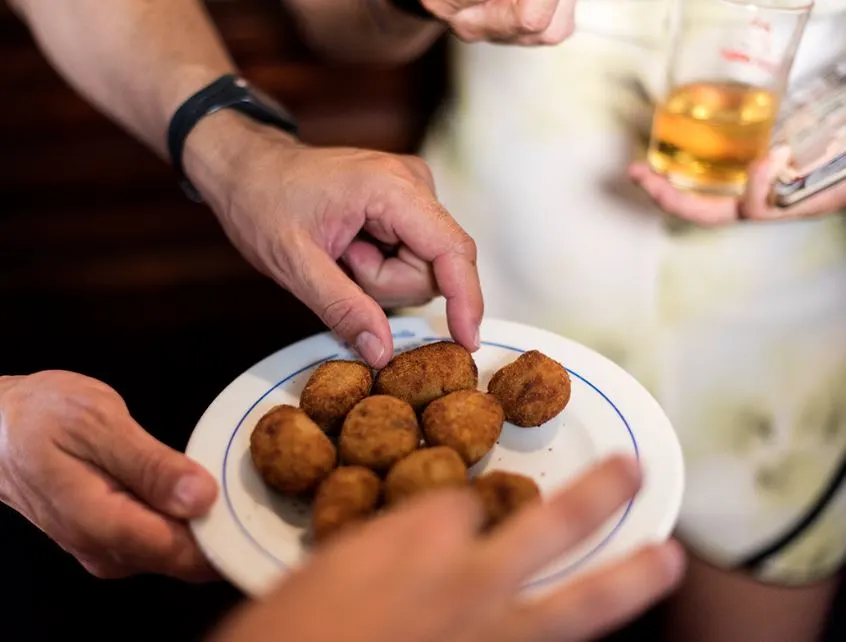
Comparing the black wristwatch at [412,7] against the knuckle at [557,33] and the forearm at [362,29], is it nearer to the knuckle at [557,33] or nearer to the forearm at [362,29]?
the forearm at [362,29]

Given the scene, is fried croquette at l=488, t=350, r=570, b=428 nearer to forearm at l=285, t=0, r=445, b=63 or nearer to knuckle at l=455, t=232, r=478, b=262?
knuckle at l=455, t=232, r=478, b=262

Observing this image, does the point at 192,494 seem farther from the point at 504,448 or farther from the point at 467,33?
the point at 467,33

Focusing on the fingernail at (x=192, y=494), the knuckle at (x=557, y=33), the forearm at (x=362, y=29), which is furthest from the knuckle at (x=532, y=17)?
the fingernail at (x=192, y=494)

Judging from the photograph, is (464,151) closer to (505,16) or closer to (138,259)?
(505,16)

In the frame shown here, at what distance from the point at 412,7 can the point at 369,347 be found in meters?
0.52

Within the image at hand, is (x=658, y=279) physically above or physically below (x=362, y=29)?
below

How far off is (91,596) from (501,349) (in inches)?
27.7

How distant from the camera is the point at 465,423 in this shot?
74cm

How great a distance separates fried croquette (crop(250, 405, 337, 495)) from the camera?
709 mm

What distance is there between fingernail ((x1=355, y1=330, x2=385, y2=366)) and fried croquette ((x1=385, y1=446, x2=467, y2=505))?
0.15 meters

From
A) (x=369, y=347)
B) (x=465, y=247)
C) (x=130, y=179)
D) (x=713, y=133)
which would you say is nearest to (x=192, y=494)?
(x=369, y=347)

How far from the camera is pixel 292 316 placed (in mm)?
2033

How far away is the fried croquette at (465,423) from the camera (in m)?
0.73

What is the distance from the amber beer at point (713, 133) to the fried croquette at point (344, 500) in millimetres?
576
